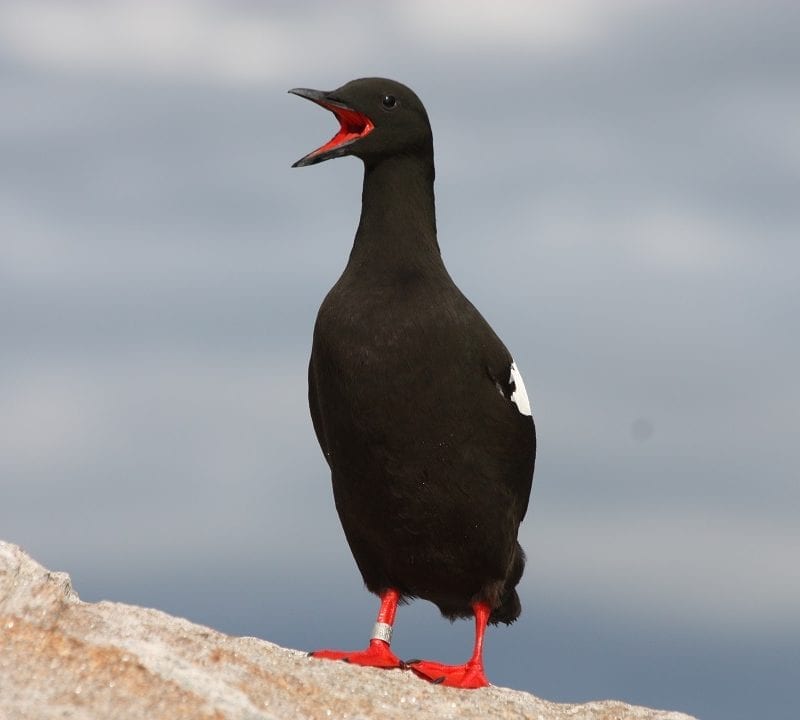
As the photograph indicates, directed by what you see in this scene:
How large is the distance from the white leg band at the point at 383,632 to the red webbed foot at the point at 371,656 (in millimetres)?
26

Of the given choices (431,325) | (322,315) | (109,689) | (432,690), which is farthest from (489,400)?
(109,689)

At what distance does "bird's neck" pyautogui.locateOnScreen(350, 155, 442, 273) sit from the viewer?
7.53 meters

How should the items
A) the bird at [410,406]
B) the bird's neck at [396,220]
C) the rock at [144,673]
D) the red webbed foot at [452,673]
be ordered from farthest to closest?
the bird's neck at [396,220]
the red webbed foot at [452,673]
the bird at [410,406]
the rock at [144,673]

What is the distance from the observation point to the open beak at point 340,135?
299 inches

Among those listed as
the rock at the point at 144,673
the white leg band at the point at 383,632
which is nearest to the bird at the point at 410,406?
the white leg band at the point at 383,632

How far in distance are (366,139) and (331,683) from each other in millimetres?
3204

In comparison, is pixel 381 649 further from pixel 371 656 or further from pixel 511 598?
pixel 511 598

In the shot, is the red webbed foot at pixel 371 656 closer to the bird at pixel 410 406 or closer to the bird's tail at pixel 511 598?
the bird at pixel 410 406

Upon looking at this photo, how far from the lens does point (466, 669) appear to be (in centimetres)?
748

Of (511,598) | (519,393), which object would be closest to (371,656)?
(511,598)

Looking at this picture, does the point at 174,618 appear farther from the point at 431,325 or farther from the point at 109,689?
the point at 431,325

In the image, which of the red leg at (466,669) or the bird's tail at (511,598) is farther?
the bird's tail at (511,598)

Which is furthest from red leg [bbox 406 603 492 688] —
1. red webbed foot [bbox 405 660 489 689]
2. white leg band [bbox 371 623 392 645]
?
white leg band [bbox 371 623 392 645]

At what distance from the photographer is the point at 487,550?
24.5 ft
